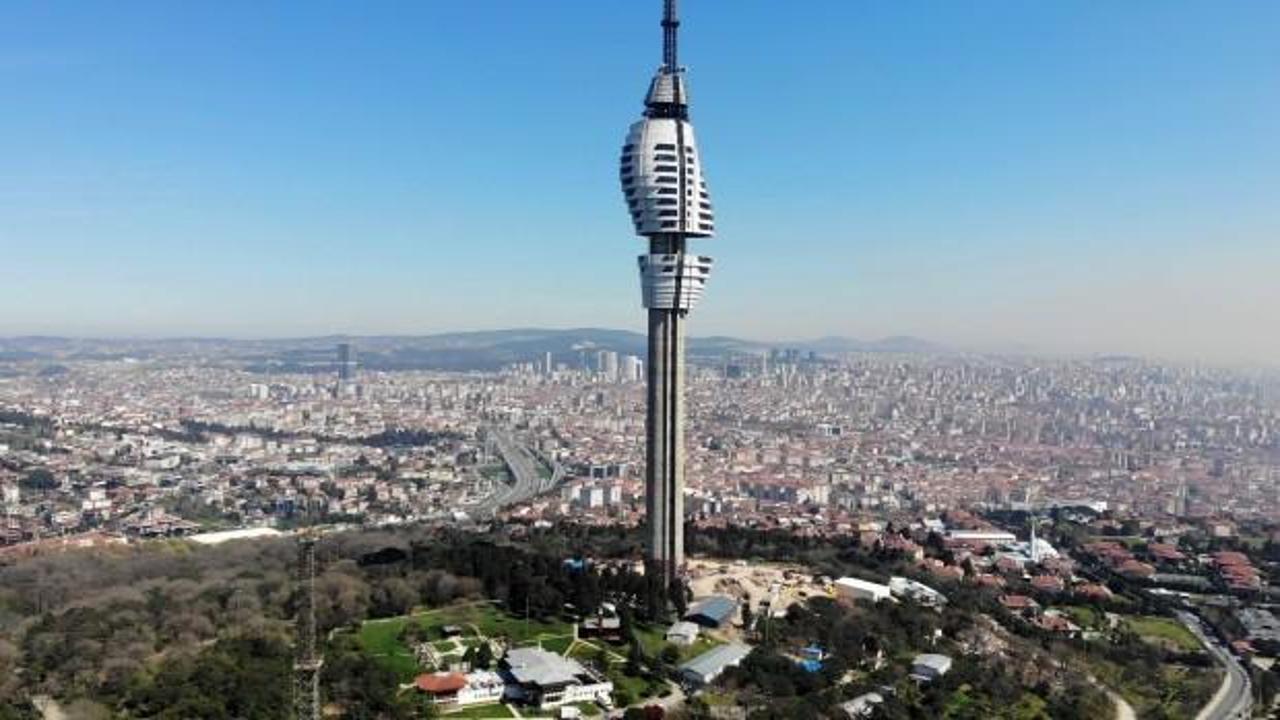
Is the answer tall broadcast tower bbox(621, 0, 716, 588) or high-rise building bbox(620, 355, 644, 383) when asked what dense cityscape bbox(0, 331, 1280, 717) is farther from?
tall broadcast tower bbox(621, 0, 716, 588)

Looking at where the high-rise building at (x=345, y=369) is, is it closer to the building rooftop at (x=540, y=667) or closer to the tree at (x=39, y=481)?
the tree at (x=39, y=481)

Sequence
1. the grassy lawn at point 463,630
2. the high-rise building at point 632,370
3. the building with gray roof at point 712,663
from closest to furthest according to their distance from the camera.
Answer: the building with gray roof at point 712,663, the grassy lawn at point 463,630, the high-rise building at point 632,370

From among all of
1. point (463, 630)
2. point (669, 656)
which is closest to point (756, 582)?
point (669, 656)

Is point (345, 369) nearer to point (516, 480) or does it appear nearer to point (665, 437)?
point (516, 480)

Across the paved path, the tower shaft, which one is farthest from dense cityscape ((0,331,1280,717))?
the tower shaft

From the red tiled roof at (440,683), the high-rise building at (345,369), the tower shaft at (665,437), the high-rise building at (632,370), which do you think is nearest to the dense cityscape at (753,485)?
the red tiled roof at (440,683)

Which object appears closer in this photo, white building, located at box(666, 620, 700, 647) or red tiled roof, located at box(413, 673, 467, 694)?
red tiled roof, located at box(413, 673, 467, 694)

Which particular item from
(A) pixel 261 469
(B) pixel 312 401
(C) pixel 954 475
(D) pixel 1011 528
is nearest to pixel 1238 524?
(D) pixel 1011 528
